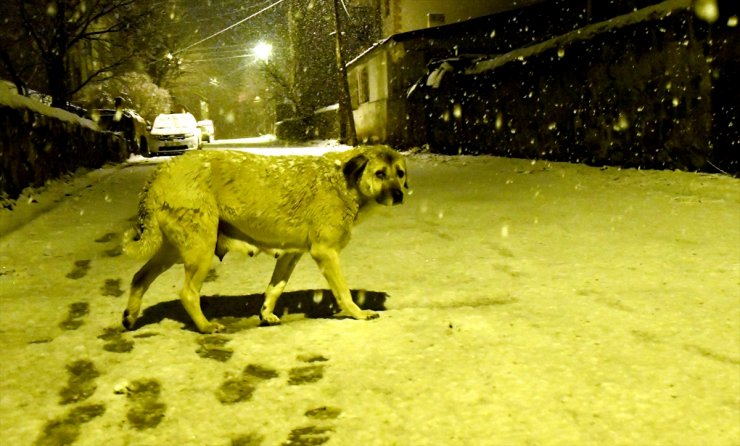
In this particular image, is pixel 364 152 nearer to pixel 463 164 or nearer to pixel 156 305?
pixel 156 305

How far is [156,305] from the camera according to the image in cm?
452

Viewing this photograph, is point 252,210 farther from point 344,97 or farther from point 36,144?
point 344,97

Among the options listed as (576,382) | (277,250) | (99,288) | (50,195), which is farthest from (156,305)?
(50,195)

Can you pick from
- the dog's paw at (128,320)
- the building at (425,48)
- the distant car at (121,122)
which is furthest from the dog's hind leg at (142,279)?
the distant car at (121,122)

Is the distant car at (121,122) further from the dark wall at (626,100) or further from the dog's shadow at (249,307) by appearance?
the dog's shadow at (249,307)

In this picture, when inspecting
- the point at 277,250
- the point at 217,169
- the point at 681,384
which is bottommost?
the point at 681,384

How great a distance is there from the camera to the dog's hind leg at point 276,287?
402 cm

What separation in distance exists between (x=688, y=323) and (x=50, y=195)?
31.6ft

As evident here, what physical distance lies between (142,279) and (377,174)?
1.65m

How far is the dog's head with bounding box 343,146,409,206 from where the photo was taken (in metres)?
3.85

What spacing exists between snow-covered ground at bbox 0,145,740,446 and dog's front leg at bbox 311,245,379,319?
0.10 metres

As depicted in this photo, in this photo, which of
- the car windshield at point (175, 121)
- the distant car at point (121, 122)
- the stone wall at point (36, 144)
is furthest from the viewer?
the car windshield at point (175, 121)

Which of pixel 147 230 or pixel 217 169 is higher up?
pixel 217 169

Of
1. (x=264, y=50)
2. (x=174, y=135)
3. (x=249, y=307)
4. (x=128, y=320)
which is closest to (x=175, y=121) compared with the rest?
(x=174, y=135)
